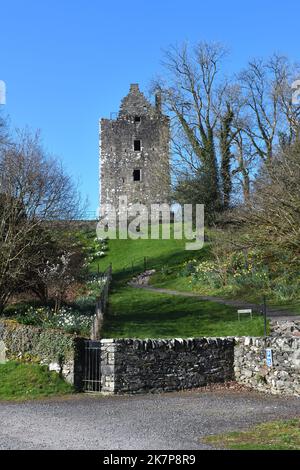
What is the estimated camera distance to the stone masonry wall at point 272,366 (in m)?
16.0

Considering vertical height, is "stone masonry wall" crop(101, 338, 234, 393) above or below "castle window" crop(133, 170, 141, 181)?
below

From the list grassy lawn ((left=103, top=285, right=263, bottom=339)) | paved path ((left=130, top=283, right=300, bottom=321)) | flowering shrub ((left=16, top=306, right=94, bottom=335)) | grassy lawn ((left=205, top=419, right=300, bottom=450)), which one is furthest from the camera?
paved path ((left=130, top=283, right=300, bottom=321))

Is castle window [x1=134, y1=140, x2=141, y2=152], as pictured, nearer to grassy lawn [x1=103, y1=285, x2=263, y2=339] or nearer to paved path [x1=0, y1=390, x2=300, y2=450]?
grassy lawn [x1=103, y1=285, x2=263, y2=339]

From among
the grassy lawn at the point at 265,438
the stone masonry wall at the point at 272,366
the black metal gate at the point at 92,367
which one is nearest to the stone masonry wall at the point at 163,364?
the black metal gate at the point at 92,367

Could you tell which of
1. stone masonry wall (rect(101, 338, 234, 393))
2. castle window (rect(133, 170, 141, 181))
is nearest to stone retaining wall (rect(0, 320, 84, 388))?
stone masonry wall (rect(101, 338, 234, 393))

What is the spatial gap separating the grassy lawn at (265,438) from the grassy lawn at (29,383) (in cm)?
669

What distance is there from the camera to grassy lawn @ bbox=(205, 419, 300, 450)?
9672 millimetres

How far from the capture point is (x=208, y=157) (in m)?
46.8

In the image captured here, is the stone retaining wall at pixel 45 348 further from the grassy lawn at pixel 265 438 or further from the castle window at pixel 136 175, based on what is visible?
the castle window at pixel 136 175

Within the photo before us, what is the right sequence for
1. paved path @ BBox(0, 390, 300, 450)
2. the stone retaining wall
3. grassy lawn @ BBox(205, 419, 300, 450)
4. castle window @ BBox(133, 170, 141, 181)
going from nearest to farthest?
1. grassy lawn @ BBox(205, 419, 300, 450)
2. paved path @ BBox(0, 390, 300, 450)
3. the stone retaining wall
4. castle window @ BBox(133, 170, 141, 181)

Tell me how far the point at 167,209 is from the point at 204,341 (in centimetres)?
3391

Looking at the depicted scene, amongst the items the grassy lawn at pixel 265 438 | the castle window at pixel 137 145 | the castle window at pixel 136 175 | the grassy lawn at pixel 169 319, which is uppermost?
the castle window at pixel 137 145

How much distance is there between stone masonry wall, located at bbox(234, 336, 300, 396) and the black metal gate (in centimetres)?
382

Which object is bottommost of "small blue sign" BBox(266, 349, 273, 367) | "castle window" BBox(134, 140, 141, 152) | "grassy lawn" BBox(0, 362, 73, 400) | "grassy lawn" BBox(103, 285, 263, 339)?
"grassy lawn" BBox(0, 362, 73, 400)
